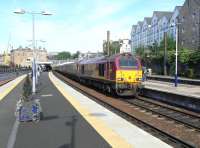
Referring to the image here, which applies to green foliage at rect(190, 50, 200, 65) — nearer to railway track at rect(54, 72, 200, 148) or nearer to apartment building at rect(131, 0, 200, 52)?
apartment building at rect(131, 0, 200, 52)

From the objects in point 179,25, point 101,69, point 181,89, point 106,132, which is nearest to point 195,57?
point 181,89

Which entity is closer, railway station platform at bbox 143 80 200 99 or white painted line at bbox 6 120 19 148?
white painted line at bbox 6 120 19 148

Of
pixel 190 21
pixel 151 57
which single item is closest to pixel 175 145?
pixel 151 57

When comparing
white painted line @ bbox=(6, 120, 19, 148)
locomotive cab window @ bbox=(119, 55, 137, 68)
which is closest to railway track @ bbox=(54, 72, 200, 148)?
white painted line @ bbox=(6, 120, 19, 148)

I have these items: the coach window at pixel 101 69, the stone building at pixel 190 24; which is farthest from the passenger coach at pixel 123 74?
the stone building at pixel 190 24

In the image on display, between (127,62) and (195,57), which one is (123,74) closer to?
(127,62)

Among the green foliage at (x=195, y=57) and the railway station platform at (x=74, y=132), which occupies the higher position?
the green foliage at (x=195, y=57)

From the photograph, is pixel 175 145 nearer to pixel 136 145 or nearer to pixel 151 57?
pixel 136 145

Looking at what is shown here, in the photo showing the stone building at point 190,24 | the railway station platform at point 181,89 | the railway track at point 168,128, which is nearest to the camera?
the railway track at point 168,128

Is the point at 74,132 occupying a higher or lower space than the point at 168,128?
higher

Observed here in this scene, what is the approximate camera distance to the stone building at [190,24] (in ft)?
264

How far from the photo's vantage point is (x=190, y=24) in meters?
84.1

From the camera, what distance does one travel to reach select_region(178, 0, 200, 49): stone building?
8038cm

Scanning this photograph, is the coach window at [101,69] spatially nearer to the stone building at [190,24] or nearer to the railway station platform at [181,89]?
the railway station platform at [181,89]
